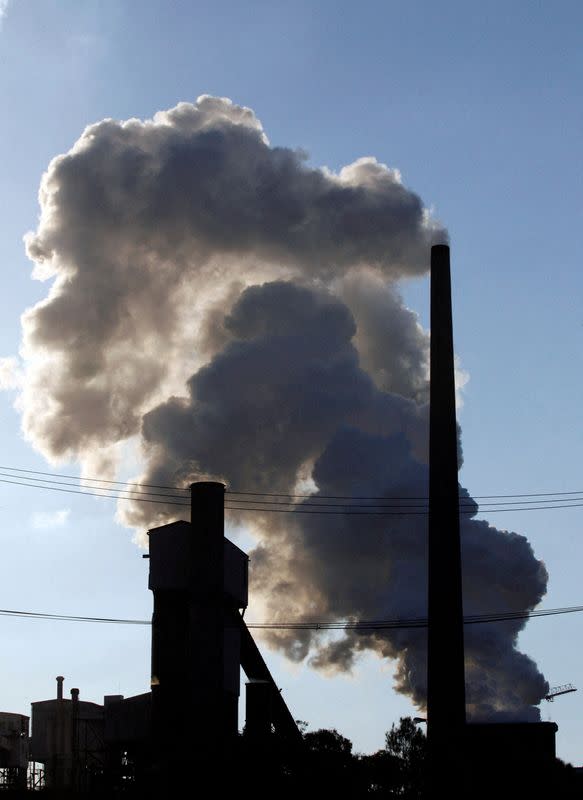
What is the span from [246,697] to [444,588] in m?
10.3

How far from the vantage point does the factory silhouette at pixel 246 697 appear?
28734 mm

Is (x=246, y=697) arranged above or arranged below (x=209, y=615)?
below

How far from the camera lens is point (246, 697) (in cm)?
3647

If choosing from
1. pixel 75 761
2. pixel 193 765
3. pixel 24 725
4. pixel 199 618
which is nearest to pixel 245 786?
pixel 193 765

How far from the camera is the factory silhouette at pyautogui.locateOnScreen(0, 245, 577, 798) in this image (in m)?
28.7

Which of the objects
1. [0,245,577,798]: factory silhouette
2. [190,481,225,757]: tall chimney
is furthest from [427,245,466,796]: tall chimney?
[190,481,225,757]: tall chimney

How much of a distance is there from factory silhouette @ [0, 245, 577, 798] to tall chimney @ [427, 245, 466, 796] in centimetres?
3

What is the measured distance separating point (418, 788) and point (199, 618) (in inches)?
464

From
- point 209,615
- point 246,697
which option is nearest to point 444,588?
point 209,615

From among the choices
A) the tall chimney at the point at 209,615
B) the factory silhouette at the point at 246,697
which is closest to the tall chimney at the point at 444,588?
the factory silhouette at the point at 246,697

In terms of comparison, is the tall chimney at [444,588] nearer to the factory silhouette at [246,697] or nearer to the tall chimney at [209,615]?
the factory silhouette at [246,697]

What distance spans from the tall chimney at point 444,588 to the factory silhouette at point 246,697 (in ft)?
0.09

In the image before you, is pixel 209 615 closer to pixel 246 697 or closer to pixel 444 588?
pixel 246 697

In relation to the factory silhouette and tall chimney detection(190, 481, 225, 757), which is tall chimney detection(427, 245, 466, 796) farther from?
tall chimney detection(190, 481, 225, 757)
